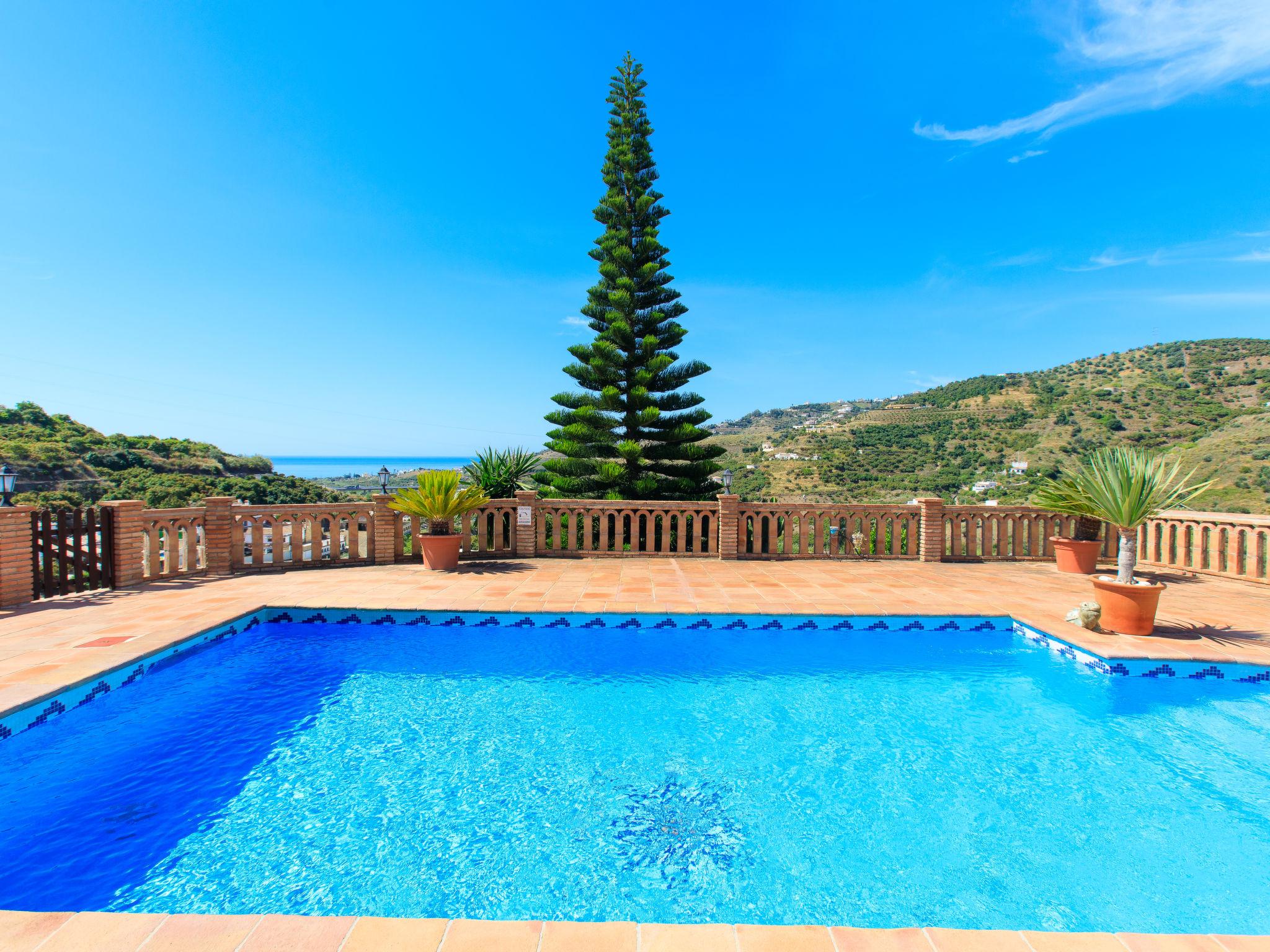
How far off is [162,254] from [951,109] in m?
21.6

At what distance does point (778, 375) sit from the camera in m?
22.8

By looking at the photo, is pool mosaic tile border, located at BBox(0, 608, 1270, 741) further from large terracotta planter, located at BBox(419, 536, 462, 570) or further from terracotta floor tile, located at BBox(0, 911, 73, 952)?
terracotta floor tile, located at BBox(0, 911, 73, 952)

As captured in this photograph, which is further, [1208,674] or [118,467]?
[118,467]

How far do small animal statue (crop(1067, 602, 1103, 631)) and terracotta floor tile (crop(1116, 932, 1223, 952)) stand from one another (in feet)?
13.1

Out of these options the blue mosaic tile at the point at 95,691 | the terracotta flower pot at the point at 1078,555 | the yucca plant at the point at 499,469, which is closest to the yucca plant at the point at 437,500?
the yucca plant at the point at 499,469

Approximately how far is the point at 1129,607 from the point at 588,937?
17.9ft

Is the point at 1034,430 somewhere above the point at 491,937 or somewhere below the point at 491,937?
above

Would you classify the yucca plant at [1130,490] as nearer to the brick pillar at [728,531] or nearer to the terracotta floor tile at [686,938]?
the brick pillar at [728,531]

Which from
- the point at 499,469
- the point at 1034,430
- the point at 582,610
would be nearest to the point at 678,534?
the point at 499,469

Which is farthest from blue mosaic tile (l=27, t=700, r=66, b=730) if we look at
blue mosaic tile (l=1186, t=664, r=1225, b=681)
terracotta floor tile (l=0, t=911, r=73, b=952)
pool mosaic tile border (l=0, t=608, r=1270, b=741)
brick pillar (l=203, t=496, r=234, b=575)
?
blue mosaic tile (l=1186, t=664, r=1225, b=681)

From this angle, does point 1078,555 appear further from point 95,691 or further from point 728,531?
point 95,691

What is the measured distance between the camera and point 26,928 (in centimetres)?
165

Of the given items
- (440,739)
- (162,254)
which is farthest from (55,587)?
(162,254)

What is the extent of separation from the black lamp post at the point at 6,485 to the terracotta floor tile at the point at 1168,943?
324 inches
